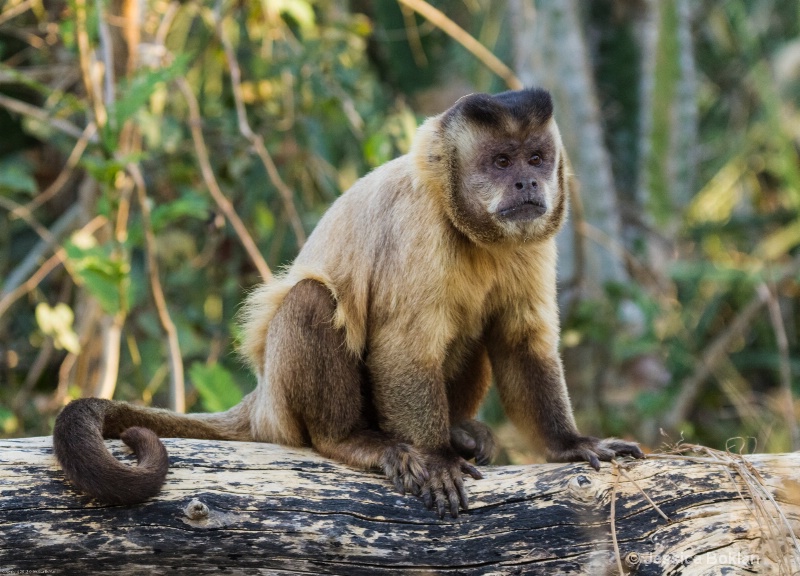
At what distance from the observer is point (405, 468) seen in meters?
4.26

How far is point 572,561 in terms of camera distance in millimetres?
3826

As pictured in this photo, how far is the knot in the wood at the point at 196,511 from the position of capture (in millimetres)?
3790

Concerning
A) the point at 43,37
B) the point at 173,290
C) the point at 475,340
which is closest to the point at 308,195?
the point at 173,290

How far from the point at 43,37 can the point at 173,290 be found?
9.28ft

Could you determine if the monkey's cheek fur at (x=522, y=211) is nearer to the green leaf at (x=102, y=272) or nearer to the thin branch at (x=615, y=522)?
the thin branch at (x=615, y=522)

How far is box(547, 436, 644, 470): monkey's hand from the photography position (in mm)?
4297

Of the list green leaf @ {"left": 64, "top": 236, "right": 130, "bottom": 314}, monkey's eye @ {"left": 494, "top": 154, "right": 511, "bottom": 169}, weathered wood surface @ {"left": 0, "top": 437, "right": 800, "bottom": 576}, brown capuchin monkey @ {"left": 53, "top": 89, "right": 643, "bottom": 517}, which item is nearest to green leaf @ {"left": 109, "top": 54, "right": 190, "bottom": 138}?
green leaf @ {"left": 64, "top": 236, "right": 130, "bottom": 314}

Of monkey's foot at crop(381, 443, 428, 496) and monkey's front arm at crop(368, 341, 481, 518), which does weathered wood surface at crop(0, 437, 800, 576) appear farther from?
monkey's front arm at crop(368, 341, 481, 518)

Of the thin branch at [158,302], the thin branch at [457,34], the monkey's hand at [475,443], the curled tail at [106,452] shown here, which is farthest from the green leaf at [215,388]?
the thin branch at [457,34]

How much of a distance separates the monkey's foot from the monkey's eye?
1.56m

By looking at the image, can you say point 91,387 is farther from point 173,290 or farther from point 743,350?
point 743,350

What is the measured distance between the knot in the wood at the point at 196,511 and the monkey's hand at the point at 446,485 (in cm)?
99

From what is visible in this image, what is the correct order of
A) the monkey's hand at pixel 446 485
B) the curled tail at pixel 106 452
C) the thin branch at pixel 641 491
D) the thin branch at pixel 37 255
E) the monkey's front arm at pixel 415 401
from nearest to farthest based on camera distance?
the curled tail at pixel 106 452
the thin branch at pixel 641 491
the monkey's hand at pixel 446 485
the monkey's front arm at pixel 415 401
the thin branch at pixel 37 255

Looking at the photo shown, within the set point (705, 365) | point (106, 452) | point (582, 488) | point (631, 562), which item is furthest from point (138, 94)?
point (705, 365)
